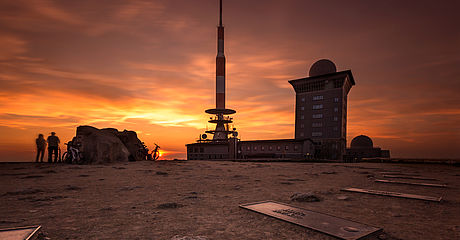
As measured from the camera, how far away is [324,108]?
53.0 meters

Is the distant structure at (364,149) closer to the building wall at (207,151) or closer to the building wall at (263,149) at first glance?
the building wall at (263,149)

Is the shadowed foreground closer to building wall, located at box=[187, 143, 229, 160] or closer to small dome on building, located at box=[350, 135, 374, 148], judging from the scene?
building wall, located at box=[187, 143, 229, 160]

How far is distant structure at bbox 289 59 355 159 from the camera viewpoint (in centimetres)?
5056

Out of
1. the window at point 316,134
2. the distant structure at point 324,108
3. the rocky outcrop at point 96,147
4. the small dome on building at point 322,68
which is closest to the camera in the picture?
the rocky outcrop at point 96,147

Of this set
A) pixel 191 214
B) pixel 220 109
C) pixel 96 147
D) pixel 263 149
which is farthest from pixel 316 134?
pixel 191 214

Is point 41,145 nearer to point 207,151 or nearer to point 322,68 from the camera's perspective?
point 207,151

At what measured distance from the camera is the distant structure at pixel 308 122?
143 ft

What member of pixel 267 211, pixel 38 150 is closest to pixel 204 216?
pixel 267 211

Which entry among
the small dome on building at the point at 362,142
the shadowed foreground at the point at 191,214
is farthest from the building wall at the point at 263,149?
the shadowed foreground at the point at 191,214

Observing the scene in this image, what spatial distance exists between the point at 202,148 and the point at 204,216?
4833 cm

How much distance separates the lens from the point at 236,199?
16.0ft

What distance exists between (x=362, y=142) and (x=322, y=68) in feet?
79.1

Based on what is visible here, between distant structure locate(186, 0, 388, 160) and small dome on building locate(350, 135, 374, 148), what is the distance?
421 inches

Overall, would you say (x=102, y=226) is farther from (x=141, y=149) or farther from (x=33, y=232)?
(x=141, y=149)
